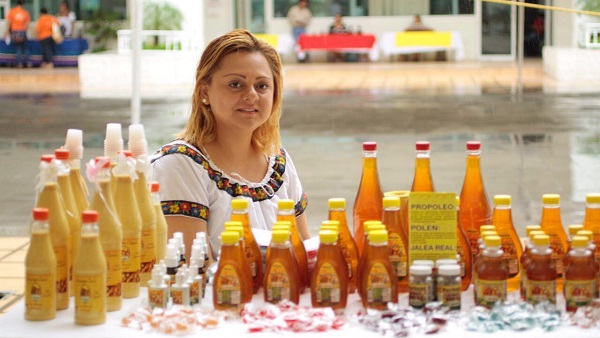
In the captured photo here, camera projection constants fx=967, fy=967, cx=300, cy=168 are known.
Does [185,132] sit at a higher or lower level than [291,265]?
higher

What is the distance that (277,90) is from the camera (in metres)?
3.18

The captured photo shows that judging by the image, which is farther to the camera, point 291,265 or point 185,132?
point 185,132

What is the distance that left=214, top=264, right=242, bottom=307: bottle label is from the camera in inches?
82.5

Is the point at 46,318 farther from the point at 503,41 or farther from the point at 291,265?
the point at 503,41

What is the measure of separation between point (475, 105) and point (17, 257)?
9360 millimetres

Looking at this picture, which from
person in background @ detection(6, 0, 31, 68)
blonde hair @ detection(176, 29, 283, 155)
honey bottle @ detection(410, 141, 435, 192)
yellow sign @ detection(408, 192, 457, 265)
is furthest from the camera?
person in background @ detection(6, 0, 31, 68)

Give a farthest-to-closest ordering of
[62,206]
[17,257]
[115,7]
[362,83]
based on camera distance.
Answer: [115,7] < [362,83] < [17,257] < [62,206]

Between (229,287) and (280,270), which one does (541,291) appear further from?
(229,287)

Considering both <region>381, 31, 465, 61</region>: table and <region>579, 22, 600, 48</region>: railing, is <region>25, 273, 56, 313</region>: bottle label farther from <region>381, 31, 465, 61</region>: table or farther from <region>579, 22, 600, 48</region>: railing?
<region>381, 31, 465, 61</region>: table

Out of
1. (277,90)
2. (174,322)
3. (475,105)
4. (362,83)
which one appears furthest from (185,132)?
(362,83)

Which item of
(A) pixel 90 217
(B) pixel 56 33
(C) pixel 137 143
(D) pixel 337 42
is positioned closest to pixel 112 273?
(A) pixel 90 217

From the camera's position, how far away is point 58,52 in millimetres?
21984

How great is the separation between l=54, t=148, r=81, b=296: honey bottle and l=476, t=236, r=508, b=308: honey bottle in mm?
899

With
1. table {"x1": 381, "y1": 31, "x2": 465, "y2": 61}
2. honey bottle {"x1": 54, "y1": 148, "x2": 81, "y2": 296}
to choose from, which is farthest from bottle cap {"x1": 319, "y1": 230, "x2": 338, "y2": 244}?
table {"x1": 381, "y1": 31, "x2": 465, "y2": 61}
